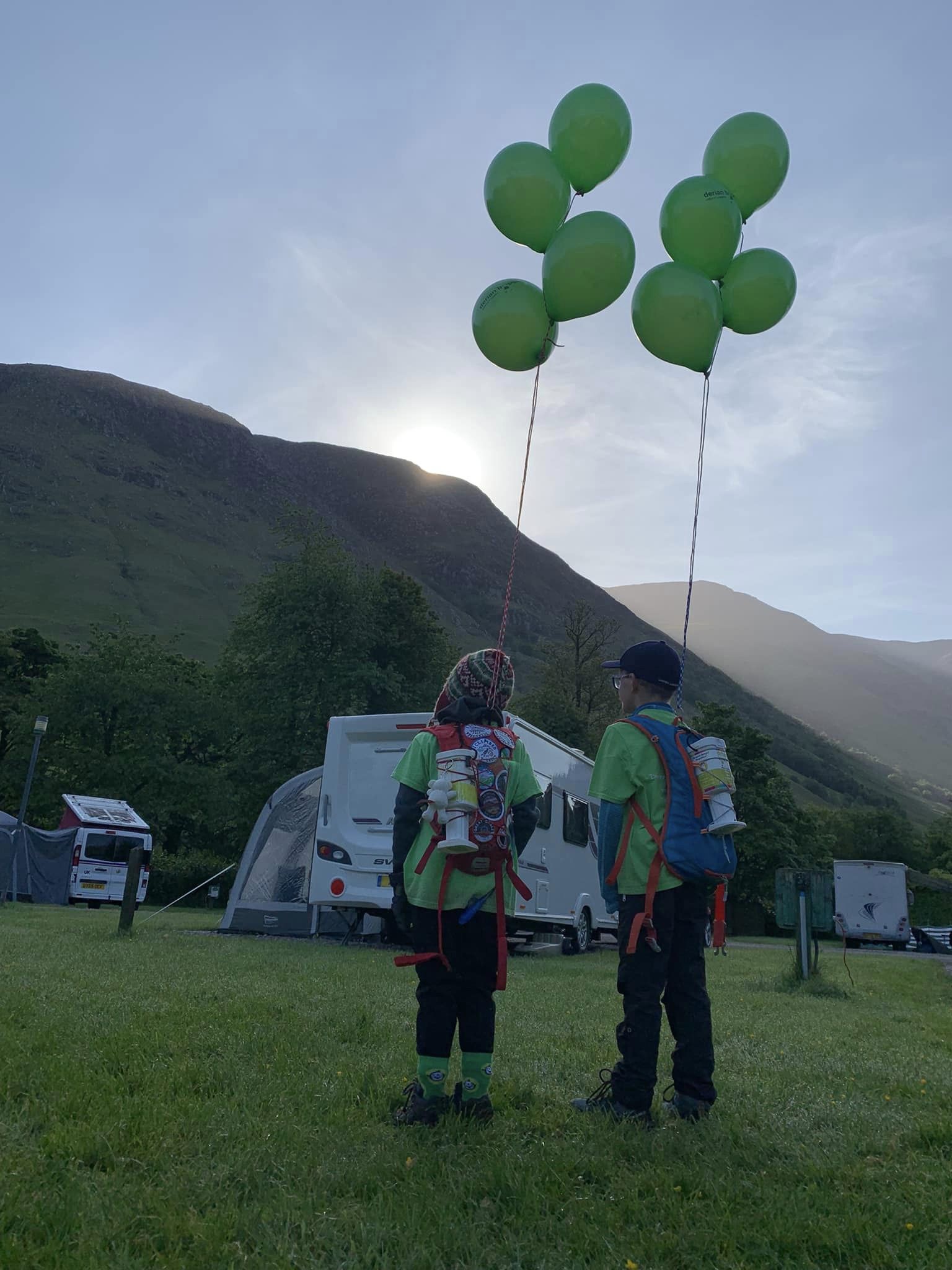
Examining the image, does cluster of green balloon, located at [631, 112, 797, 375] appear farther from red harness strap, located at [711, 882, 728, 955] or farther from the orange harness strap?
the orange harness strap

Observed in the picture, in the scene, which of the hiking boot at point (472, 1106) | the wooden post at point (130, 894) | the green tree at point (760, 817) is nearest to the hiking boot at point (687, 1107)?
the hiking boot at point (472, 1106)

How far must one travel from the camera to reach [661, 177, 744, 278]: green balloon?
5.89 m

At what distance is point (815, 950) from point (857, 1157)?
8834 millimetres

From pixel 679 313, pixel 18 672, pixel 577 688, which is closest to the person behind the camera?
pixel 679 313

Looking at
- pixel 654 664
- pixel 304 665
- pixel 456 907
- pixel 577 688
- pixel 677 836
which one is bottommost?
pixel 456 907

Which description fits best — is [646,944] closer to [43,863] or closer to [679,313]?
[679,313]

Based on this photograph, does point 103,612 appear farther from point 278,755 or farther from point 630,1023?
point 630,1023

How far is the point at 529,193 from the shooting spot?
246 inches

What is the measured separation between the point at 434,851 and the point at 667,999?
114cm

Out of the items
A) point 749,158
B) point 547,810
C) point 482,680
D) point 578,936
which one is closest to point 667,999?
point 482,680

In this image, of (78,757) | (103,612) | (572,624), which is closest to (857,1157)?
(78,757)

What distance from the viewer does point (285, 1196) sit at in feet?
8.89

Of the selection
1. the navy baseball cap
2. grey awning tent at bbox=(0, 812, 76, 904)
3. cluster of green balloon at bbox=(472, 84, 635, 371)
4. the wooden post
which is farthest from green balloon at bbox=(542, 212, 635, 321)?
grey awning tent at bbox=(0, 812, 76, 904)

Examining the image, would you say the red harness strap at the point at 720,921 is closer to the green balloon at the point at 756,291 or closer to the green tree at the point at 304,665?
the green balloon at the point at 756,291
